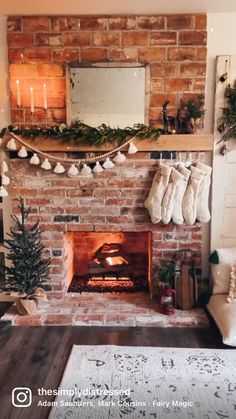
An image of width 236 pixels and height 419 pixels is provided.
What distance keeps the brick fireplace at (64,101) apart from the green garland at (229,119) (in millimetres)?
217

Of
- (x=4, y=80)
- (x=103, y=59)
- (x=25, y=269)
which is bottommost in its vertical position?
(x=25, y=269)

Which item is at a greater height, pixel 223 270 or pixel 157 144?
pixel 157 144

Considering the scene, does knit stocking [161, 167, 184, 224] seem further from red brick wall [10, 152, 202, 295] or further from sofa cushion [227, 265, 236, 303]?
sofa cushion [227, 265, 236, 303]

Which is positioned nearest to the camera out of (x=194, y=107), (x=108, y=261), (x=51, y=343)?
(x=51, y=343)

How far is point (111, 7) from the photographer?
2604 mm

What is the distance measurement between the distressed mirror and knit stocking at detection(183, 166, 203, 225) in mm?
594

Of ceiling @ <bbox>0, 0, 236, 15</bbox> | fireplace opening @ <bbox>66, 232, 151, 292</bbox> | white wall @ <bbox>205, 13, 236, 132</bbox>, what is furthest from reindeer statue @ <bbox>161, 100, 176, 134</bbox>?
fireplace opening @ <bbox>66, 232, 151, 292</bbox>

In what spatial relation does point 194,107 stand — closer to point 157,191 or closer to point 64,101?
point 157,191

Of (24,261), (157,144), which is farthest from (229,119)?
(24,261)

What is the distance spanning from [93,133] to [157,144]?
50 cm

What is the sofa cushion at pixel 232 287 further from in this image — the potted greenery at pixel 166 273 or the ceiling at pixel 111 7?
the ceiling at pixel 111 7

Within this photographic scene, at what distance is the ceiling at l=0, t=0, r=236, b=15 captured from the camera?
2512 millimetres

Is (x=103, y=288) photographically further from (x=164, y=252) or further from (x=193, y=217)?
(x=193, y=217)

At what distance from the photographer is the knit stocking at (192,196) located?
2.74 metres
